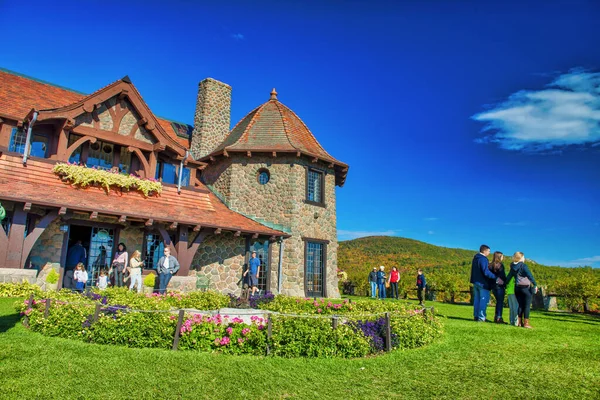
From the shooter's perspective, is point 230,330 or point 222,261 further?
point 222,261

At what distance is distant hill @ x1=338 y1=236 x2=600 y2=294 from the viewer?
87.0ft

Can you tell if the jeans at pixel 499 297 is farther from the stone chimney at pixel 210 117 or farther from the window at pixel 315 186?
the stone chimney at pixel 210 117

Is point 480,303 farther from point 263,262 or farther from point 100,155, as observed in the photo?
point 100,155

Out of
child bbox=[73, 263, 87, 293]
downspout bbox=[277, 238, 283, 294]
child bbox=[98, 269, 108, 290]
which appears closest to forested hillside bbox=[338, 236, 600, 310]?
downspout bbox=[277, 238, 283, 294]

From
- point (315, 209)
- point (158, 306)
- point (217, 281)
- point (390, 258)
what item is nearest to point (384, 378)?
point (158, 306)

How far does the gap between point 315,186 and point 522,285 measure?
1086cm

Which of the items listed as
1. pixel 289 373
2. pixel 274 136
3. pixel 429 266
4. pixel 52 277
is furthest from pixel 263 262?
pixel 429 266

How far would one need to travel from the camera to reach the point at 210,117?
823 inches

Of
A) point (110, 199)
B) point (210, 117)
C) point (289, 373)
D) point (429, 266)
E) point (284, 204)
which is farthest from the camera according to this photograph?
point (429, 266)

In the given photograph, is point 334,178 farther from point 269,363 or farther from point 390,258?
point 390,258

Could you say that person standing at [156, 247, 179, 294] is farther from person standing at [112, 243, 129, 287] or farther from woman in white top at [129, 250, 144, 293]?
person standing at [112, 243, 129, 287]

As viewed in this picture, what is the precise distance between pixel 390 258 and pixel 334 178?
19529 mm

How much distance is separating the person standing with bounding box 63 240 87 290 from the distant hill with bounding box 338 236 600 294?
17.1 meters

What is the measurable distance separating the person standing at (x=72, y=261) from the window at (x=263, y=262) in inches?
251
